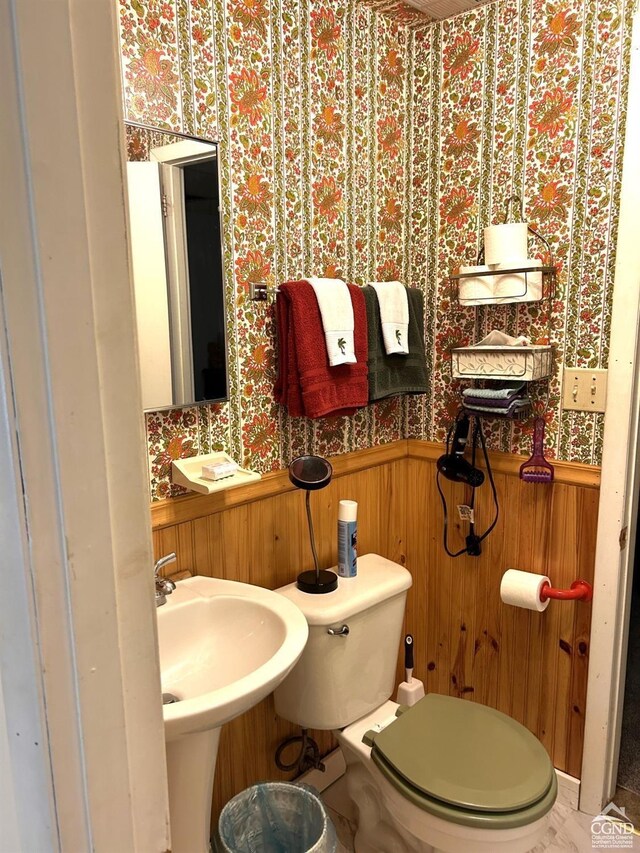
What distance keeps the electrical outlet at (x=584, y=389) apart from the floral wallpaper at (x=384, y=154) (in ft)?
0.11

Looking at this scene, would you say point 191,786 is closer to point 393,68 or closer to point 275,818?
point 275,818

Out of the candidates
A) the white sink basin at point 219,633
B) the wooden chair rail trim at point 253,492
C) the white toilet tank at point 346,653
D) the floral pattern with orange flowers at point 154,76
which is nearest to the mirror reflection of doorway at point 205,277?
the floral pattern with orange flowers at point 154,76

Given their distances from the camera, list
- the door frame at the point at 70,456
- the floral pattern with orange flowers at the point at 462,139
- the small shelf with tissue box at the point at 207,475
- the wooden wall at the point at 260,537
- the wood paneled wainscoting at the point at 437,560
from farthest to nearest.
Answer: the floral pattern with orange flowers at the point at 462,139, the wood paneled wainscoting at the point at 437,560, the wooden wall at the point at 260,537, the small shelf with tissue box at the point at 207,475, the door frame at the point at 70,456

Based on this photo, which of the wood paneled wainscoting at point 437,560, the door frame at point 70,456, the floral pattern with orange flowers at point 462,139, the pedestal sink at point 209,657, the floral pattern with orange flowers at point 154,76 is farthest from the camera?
the floral pattern with orange flowers at point 462,139

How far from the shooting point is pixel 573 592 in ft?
5.98

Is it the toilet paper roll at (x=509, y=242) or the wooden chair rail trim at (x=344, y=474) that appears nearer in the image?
the wooden chair rail trim at (x=344, y=474)

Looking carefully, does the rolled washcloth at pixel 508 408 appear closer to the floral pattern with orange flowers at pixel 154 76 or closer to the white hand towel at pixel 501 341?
the white hand towel at pixel 501 341

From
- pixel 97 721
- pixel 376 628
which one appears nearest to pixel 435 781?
pixel 376 628

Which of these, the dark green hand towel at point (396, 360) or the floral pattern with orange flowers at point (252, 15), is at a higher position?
the floral pattern with orange flowers at point (252, 15)

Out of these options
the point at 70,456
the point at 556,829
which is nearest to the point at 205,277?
the point at 70,456

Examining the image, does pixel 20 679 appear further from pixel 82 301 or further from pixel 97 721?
pixel 82 301

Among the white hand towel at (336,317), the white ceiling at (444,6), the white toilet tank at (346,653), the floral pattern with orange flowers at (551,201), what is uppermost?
the white ceiling at (444,6)

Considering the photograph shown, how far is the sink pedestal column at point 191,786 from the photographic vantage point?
1.26 metres

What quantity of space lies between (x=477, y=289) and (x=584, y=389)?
1.40ft
